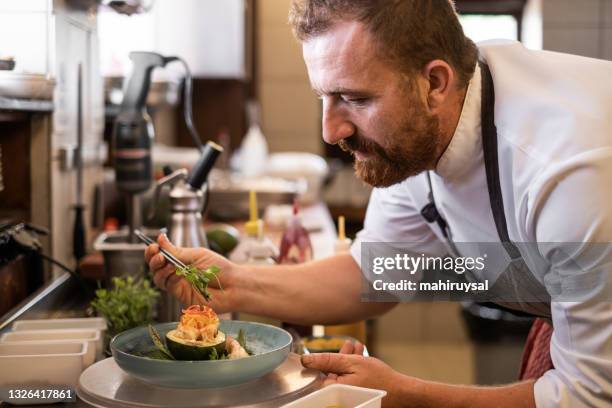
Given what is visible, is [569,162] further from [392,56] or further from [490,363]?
[490,363]

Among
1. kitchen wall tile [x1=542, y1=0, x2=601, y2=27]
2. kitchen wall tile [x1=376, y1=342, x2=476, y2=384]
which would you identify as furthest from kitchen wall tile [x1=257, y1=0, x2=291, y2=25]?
kitchen wall tile [x1=376, y1=342, x2=476, y2=384]

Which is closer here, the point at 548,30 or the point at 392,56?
the point at 392,56

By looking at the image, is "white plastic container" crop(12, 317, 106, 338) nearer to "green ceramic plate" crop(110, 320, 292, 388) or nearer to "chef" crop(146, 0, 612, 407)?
"chef" crop(146, 0, 612, 407)

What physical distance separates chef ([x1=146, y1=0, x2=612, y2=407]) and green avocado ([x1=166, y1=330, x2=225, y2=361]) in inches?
5.2

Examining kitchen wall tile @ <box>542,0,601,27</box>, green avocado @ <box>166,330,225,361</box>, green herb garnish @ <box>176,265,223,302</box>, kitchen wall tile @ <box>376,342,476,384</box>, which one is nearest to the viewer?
green avocado @ <box>166,330,225,361</box>

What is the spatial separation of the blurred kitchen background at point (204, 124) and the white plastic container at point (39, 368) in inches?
17.9

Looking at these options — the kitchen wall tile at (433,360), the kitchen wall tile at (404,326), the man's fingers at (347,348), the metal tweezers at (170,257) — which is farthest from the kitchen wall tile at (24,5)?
the kitchen wall tile at (404,326)

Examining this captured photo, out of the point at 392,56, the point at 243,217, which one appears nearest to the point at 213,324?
the point at 392,56

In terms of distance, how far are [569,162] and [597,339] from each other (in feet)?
0.84

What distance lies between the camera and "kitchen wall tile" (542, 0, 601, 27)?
518 centimetres

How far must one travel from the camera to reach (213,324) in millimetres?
1313

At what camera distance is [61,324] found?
5.15 feet

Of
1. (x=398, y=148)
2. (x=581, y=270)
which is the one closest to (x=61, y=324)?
(x=398, y=148)

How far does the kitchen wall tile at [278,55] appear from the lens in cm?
549
